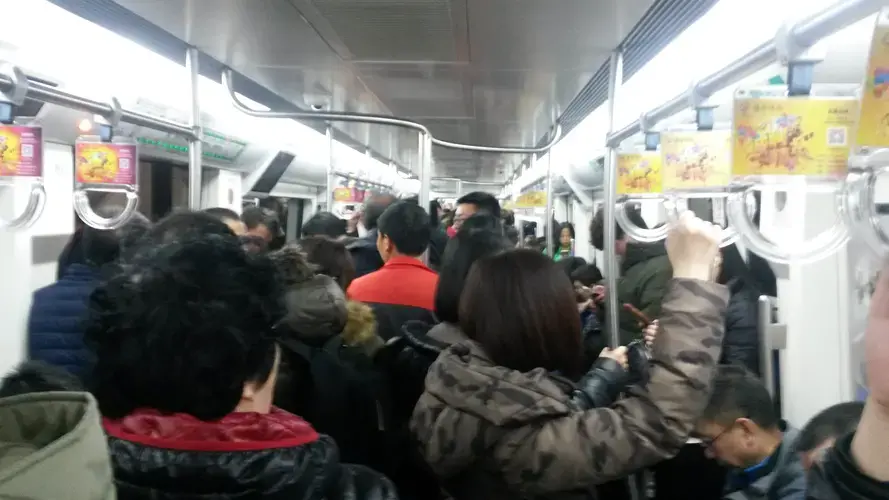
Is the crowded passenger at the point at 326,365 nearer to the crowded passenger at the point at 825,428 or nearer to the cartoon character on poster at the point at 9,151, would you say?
the cartoon character on poster at the point at 9,151

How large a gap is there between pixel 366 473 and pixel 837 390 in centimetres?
251

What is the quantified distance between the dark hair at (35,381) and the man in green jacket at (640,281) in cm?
251

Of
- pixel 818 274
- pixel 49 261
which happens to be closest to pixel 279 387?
pixel 49 261

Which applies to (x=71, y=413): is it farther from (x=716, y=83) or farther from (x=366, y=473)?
(x=716, y=83)

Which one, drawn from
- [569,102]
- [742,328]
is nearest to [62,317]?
[742,328]

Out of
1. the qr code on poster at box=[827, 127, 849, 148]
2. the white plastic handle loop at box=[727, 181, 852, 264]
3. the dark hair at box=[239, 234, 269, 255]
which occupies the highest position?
the qr code on poster at box=[827, 127, 849, 148]

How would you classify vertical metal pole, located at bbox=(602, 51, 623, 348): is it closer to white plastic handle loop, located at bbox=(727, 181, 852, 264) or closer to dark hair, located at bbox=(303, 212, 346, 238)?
white plastic handle loop, located at bbox=(727, 181, 852, 264)

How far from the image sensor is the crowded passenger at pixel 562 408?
1.42 metres

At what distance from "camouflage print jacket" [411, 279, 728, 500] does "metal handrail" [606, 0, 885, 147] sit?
0.48 metres

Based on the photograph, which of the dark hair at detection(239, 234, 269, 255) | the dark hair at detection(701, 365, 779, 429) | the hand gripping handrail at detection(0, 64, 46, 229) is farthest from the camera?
the hand gripping handrail at detection(0, 64, 46, 229)

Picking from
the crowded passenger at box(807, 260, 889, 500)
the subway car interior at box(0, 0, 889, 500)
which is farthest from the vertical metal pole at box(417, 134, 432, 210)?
the crowded passenger at box(807, 260, 889, 500)

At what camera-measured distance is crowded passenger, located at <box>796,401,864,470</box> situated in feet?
5.24

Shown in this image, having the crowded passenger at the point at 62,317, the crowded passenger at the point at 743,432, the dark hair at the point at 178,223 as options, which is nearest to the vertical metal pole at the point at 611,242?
the crowded passenger at the point at 743,432

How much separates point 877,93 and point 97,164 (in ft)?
8.47
